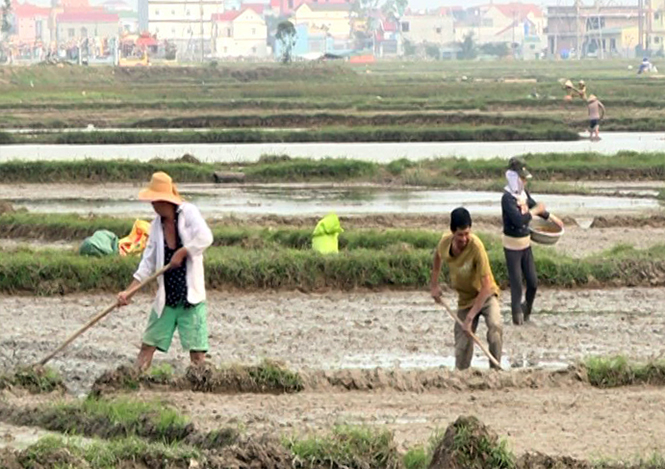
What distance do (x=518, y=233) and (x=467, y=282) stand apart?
7.47 feet

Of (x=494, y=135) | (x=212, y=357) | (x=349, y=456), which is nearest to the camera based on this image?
(x=349, y=456)

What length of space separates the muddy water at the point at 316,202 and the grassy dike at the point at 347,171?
113 centimetres

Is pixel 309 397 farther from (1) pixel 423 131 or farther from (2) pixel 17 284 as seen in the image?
(1) pixel 423 131

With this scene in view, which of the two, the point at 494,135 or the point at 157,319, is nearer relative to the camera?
the point at 157,319

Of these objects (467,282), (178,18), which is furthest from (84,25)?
(467,282)

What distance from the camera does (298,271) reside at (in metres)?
14.0

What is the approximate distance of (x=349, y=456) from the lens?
725cm

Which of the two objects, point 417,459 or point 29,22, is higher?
point 29,22

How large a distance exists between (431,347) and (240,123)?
29018mm

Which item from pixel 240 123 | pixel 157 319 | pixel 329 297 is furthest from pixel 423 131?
pixel 157 319

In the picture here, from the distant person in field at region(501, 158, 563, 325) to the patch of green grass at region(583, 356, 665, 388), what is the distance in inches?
97.7

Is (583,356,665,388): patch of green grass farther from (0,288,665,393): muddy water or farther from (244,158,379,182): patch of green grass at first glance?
(244,158,379,182): patch of green grass

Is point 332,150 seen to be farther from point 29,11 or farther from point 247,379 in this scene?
point 29,11

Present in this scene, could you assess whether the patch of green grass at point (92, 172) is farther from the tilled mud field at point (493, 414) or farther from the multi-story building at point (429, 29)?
the multi-story building at point (429, 29)
